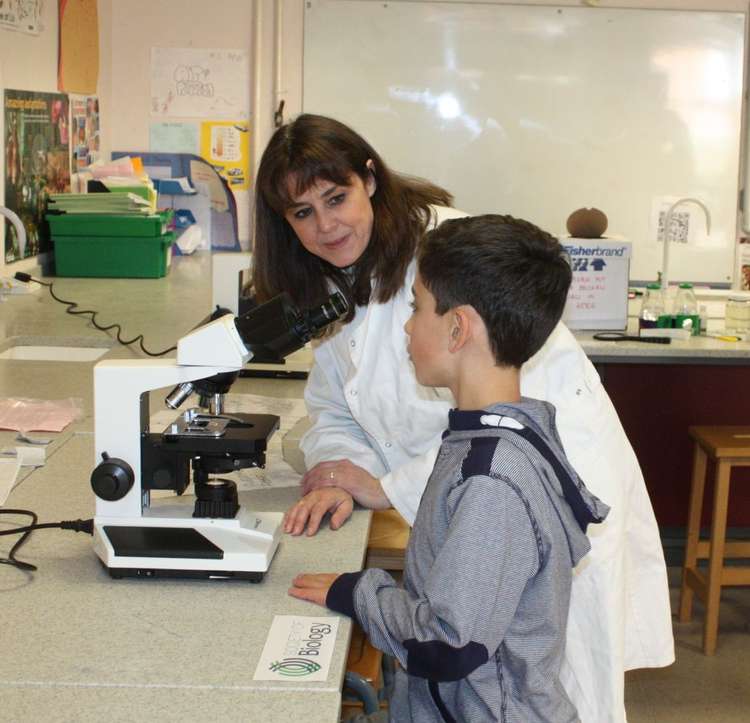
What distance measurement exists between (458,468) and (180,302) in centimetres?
232

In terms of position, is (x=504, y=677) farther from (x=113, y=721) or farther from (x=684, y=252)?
(x=684, y=252)

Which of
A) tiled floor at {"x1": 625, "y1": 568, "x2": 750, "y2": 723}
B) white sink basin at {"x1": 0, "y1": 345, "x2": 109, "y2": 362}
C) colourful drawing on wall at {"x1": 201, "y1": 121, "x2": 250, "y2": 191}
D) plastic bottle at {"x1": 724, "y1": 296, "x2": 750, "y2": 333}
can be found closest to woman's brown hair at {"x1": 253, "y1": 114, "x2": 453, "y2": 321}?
white sink basin at {"x1": 0, "y1": 345, "x2": 109, "y2": 362}

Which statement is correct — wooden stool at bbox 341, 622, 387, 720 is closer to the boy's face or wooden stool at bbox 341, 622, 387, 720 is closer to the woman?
the woman

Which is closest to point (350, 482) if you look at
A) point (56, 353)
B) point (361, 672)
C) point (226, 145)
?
point (361, 672)

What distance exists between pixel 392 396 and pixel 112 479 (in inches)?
21.8

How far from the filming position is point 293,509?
1593 millimetres

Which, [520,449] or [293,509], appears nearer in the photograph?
[520,449]

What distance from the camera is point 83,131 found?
4.52m

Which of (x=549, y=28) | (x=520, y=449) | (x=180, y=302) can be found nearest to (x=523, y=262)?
(x=520, y=449)

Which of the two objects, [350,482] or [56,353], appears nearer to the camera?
[350,482]

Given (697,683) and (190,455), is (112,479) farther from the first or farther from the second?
(697,683)

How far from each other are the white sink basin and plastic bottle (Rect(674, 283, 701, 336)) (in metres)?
1.72

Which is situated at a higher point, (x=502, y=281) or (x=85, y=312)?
(x=502, y=281)

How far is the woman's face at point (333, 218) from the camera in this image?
1771mm
